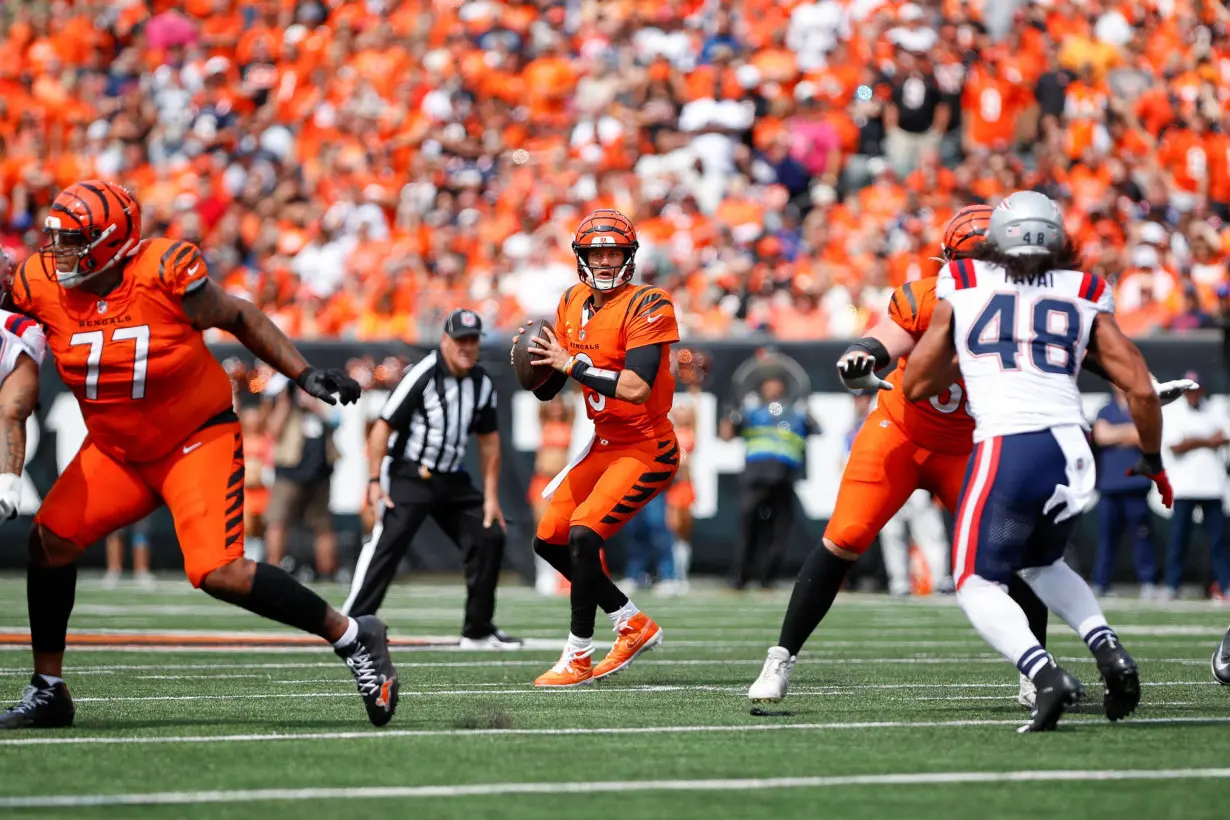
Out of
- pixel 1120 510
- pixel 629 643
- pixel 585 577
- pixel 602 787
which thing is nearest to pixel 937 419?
pixel 585 577

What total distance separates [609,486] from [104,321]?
266cm

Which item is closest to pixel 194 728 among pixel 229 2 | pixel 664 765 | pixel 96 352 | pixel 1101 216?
pixel 96 352

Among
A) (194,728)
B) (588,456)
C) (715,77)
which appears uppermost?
(715,77)

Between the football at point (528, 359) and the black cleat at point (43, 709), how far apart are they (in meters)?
2.46

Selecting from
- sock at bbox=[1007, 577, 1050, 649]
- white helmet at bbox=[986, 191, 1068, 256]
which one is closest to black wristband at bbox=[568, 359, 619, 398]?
sock at bbox=[1007, 577, 1050, 649]

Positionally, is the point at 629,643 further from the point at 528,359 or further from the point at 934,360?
the point at 934,360

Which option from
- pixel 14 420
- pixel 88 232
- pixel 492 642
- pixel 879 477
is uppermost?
pixel 88 232

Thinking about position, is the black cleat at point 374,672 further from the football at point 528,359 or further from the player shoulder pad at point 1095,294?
the player shoulder pad at point 1095,294

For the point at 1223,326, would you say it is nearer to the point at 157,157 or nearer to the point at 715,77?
the point at 715,77

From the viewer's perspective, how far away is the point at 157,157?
926 inches

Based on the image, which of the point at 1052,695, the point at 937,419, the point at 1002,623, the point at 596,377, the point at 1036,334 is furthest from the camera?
the point at 596,377

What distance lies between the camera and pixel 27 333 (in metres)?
6.71

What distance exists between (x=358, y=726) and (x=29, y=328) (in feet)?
5.82

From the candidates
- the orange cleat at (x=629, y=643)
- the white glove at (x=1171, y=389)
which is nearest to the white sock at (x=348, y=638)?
the orange cleat at (x=629, y=643)
